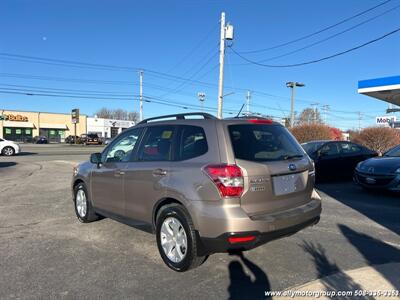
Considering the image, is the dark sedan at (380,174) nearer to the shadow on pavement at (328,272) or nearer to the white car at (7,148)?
the shadow on pavement at (328,272)

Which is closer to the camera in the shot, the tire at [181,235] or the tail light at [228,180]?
the tail light at [228,180]

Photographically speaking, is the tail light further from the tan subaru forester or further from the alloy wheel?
the alloy wheel

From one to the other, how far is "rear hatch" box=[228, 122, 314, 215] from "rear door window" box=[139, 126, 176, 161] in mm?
873

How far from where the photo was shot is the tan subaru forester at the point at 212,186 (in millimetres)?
3947

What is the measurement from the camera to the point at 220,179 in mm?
3947

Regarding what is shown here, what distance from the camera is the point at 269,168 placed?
417 centimetres

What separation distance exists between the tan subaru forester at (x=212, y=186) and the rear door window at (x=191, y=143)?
1 cm

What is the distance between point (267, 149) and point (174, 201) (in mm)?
1240

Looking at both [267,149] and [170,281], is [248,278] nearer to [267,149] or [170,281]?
[170,281]

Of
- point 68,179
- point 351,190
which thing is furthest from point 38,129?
point 351,190

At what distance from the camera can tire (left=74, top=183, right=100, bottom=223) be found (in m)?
6.32

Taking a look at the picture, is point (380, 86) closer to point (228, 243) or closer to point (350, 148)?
point (350, 148)

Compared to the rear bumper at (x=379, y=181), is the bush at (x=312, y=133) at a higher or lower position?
higher

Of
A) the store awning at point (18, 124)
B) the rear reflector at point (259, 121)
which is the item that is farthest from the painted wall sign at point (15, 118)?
the rear reflector at point (259, 121)
